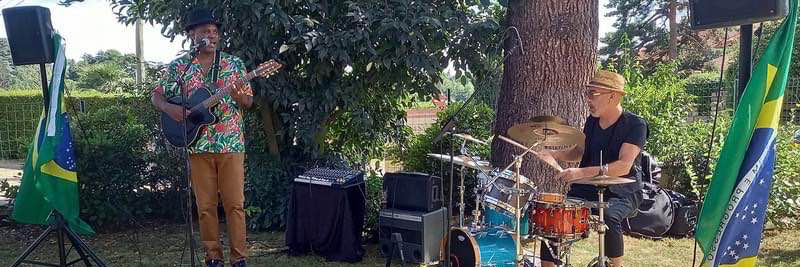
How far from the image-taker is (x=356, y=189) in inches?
164

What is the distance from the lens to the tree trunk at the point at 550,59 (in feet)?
14.1

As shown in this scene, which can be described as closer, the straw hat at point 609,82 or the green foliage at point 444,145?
the straw hat at point 609,82

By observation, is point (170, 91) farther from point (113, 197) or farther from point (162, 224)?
point (162, 224)

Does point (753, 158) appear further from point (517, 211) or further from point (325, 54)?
point (325, 54)

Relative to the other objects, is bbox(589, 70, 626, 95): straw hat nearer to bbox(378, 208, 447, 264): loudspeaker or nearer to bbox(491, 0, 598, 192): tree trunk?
bbox(491, 0, 598, 192): tree trunk

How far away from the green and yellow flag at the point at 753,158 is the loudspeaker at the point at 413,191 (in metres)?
1.76

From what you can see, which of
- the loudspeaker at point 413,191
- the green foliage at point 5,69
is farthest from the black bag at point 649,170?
the green foliage at point 5,69

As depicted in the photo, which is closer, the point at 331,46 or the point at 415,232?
the point at 415,232

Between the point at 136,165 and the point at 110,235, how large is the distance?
→ 61 centimetres

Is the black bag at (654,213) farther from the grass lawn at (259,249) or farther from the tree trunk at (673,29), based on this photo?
the tree trunk at (673,29)

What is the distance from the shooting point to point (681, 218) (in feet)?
16.4

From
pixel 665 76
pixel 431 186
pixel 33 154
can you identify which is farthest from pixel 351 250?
pixel 665 76

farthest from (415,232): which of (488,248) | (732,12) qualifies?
(732,12)

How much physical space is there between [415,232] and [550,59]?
5.19ft
